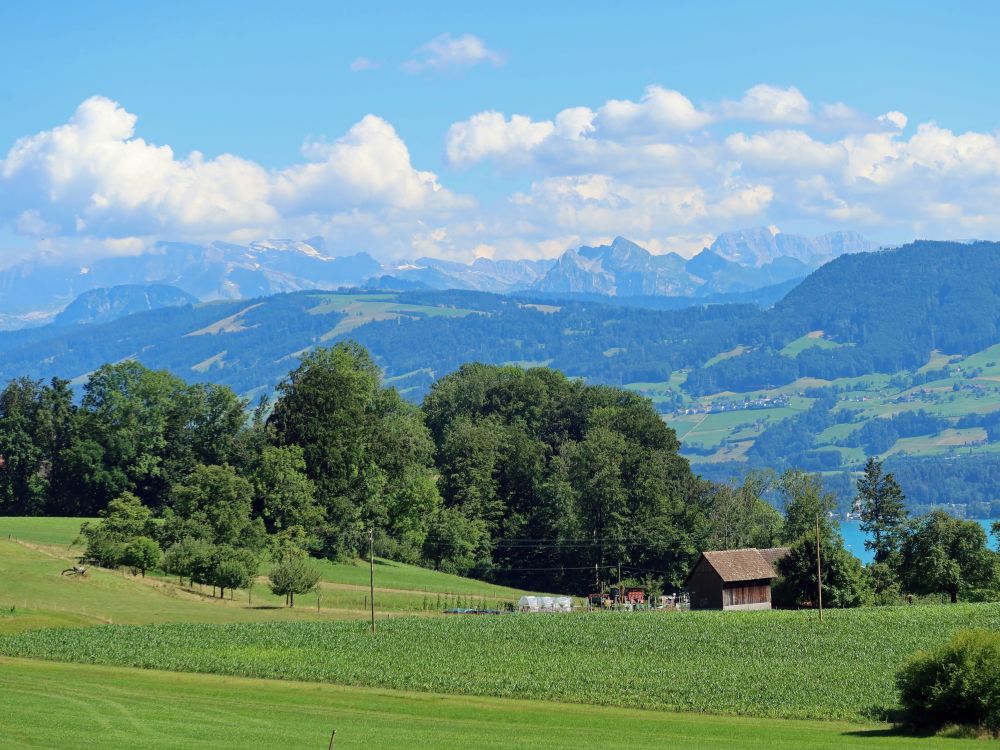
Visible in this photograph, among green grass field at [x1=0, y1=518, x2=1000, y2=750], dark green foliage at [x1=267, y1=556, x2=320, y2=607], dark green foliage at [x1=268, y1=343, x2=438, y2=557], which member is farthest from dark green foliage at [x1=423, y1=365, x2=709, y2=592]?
green grass field at [x1=0, y1=518, x2=1000, y2=750]

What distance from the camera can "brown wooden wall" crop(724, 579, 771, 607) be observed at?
107750mm

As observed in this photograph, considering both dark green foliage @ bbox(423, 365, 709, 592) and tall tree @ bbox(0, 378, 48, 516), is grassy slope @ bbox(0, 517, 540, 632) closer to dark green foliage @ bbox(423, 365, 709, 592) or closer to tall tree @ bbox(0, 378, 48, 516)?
dark green foliage @ bbox(423, 365, 709, 592)

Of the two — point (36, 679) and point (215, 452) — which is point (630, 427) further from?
point (36, 679)

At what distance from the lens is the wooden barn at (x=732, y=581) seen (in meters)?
108

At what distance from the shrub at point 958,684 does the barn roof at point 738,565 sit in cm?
5794

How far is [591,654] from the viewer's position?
69062 millimetres

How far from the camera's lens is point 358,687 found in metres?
57.8

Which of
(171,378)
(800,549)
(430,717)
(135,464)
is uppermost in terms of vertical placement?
(171,378)

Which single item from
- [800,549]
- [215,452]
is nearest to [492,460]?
[215,452]

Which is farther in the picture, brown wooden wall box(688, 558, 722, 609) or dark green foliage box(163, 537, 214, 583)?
brown wooden wall box(688, 558, 722, 609)

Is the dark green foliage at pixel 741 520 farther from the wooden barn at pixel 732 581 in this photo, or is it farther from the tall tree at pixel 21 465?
the tall tree at pixel 21 465

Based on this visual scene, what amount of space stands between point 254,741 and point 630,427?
10464cm

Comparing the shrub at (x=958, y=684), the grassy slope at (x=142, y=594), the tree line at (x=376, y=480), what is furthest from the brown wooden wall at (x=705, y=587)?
the shrub at (x=958, y=684)

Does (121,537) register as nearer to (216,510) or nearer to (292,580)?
(216,510)
